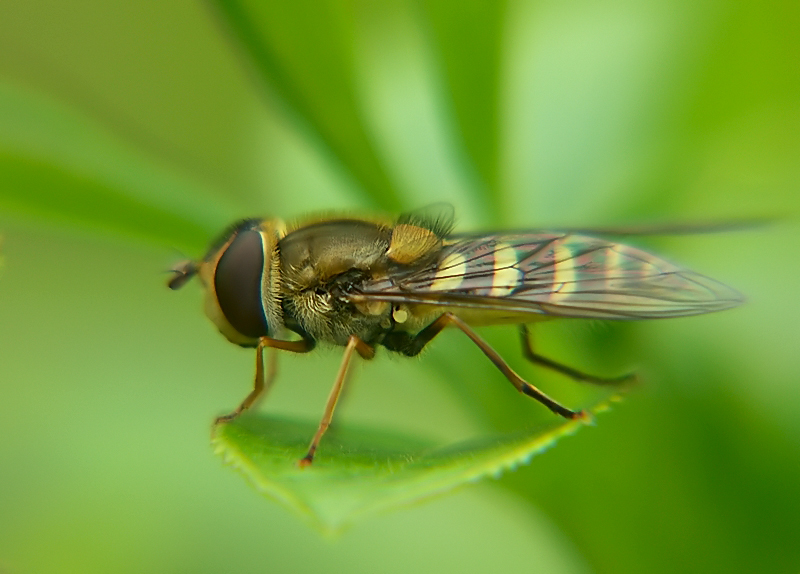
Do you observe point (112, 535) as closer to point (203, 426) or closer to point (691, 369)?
point (203, 426)

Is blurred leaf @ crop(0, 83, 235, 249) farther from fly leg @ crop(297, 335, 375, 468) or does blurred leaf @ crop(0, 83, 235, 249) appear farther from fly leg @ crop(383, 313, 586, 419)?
fly leg @ crop(383, 313, 586, 419)

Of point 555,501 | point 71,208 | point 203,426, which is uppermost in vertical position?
point 71,208

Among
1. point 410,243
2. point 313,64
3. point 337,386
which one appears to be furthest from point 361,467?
point 410,243

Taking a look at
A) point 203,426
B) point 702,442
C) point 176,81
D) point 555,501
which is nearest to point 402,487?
point 555,501

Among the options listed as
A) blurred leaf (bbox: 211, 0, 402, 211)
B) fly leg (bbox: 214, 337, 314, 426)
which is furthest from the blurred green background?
fly leg (bbox: 214, 337, 314, 426)

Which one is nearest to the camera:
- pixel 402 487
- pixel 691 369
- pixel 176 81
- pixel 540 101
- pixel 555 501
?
pixel 402 487

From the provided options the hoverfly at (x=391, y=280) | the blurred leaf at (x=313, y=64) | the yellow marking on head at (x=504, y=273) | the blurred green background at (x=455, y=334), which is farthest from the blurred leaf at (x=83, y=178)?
the yellow marking on head at (x=504, y=273)
